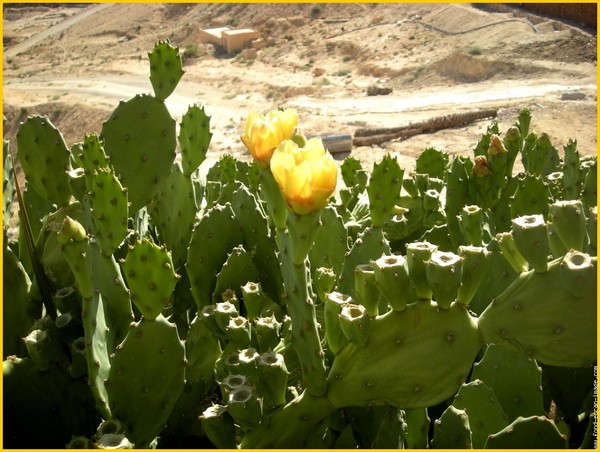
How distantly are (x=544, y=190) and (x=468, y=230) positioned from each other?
544 millimetres

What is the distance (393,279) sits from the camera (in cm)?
158

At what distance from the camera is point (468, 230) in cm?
254

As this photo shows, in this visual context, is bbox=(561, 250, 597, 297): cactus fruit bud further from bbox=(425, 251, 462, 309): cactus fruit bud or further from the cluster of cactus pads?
bbox=(425, 251, 462, 309): cactus fruit bud

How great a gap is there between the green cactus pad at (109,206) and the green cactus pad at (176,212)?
35.2 inches

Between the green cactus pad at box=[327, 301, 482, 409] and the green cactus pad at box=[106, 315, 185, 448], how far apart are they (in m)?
0.54

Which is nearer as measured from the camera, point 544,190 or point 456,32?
point 544,190

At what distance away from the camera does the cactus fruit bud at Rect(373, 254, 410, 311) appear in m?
1.58

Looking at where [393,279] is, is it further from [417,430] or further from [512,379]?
[512,379]

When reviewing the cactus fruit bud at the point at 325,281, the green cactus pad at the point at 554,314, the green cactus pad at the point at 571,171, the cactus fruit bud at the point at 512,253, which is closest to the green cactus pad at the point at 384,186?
the cactus fruit bud at the point at 325,281

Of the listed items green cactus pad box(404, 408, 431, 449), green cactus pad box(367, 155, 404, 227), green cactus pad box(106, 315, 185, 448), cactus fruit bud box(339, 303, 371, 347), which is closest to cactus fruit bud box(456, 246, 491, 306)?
cactus fruit bud box(339, 303, 371, 347)

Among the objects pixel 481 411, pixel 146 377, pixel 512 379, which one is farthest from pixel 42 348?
pixel 512 379

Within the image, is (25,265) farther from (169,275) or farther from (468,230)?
(468,230)

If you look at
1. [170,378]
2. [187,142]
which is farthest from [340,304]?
[187,142]

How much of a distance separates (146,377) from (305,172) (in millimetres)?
920
